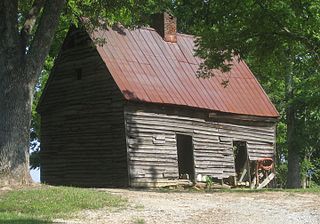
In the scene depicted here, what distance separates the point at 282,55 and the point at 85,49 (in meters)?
8.05

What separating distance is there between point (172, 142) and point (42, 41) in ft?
29.0

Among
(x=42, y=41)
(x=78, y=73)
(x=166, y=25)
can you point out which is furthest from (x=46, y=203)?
(x=166, y=25)

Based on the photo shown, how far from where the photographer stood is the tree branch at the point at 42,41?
16156mm

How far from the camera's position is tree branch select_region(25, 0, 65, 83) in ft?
53.0

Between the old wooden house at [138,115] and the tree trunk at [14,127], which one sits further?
the old wooden house at [138,115]

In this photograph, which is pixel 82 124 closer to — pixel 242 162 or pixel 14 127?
pixel 14 127

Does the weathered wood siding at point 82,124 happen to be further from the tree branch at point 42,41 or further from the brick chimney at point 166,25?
the tree branch at point 42,41

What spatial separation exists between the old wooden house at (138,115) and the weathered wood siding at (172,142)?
4cm

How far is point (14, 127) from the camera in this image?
15.8 metres

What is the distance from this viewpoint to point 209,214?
12430mm

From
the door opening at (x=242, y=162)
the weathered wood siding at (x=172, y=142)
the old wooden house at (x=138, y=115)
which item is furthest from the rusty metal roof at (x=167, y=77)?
the door opening at (x=242, y=162)

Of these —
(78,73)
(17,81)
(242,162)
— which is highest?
(78,73)

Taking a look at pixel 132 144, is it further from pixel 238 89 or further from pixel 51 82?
pixel 238 89

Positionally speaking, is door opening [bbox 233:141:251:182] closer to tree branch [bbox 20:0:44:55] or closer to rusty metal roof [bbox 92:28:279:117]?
rusty metal roof [bbox 92:28:279:117]
